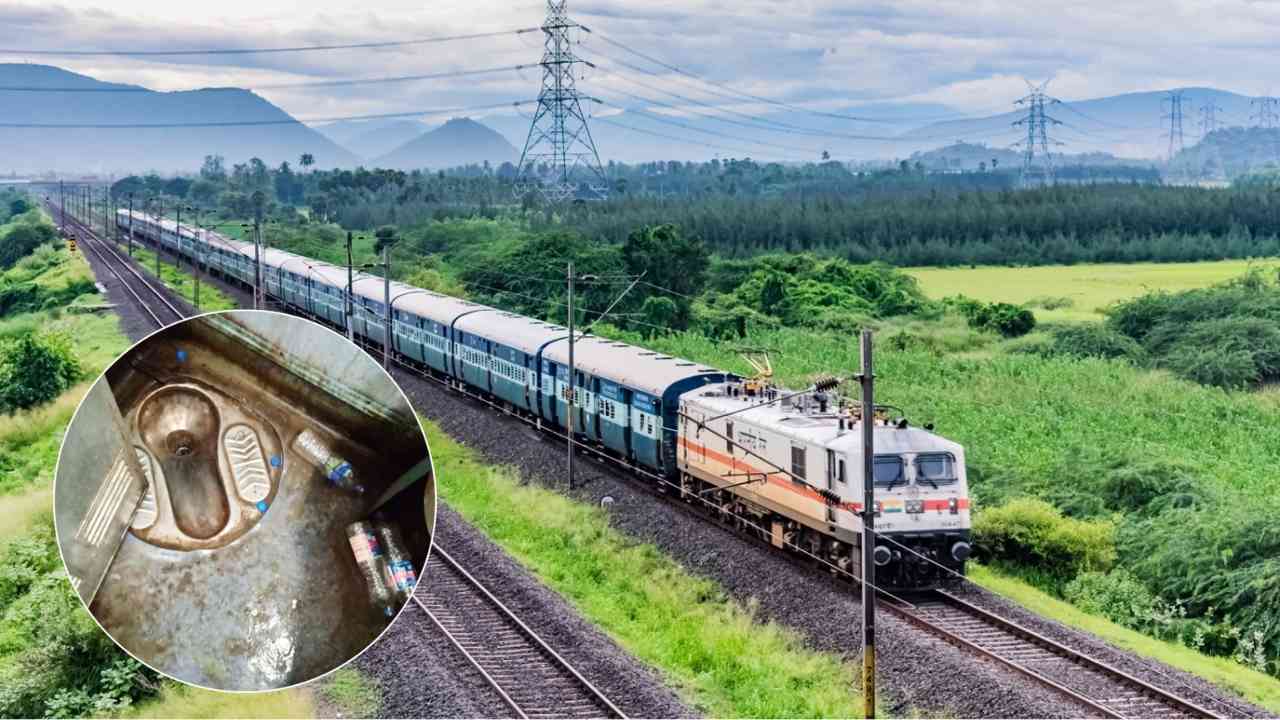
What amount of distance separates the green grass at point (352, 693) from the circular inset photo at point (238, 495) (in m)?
12.4

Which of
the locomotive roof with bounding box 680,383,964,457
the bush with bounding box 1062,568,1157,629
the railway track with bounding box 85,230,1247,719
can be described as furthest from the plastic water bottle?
the bush with bounding box 1062,568,1157,629

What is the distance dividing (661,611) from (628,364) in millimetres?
11855

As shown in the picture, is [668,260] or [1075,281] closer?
[668,260]

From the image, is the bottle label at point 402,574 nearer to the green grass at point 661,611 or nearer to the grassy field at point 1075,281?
the green grass at point 661,611

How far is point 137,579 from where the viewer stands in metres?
8.19

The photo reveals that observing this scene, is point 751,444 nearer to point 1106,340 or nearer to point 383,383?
point 383,383

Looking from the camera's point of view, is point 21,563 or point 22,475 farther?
point 22,475

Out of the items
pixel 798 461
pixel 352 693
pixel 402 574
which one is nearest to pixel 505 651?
pixel 352 693

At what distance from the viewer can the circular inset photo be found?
8.05 meters

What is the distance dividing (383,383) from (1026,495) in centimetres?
2767

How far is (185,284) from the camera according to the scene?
88.0 metres

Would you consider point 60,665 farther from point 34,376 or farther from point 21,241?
point 21,241

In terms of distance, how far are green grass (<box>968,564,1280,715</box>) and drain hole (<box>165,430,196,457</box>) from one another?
59.4 feet

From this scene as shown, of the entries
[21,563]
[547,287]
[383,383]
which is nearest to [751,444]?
[21,563]
